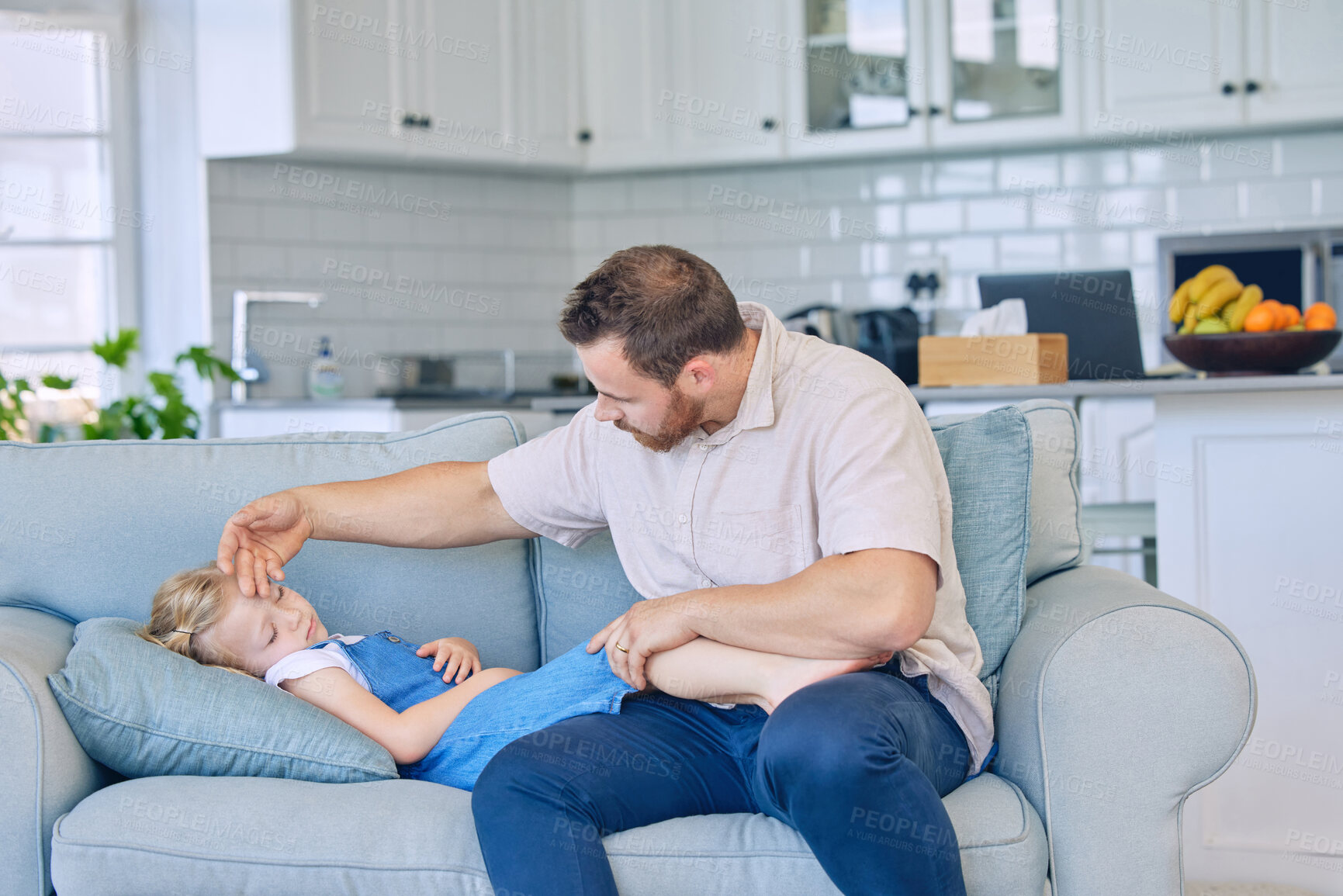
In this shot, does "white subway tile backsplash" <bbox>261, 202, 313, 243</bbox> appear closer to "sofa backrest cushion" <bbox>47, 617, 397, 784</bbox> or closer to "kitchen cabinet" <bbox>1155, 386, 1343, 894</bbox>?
"sofa backrest cushion" <bbox>47, 617, 397, 784</bbox>

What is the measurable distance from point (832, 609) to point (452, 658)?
610 mm

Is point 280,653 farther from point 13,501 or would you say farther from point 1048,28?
point 1048,28

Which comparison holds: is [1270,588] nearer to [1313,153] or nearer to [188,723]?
[188,723]

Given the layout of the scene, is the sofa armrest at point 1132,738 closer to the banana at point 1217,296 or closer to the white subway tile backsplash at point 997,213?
the banana at point 1217,296

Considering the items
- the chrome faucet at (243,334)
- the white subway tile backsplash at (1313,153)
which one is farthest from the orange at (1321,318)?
the chrome faucet at (243,334)

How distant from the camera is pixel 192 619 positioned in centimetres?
161

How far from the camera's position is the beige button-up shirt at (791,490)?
1416mm

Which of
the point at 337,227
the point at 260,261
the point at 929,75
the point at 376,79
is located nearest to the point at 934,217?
the point at 929,75

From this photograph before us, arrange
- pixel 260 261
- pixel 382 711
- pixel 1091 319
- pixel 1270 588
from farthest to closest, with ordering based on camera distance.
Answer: pixel 260 261 < pixel 1091 319 < pixel 1270 588 < pixel 382 711

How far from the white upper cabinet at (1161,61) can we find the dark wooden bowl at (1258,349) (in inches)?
71.3

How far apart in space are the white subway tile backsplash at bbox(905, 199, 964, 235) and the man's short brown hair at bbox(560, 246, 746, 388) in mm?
3040

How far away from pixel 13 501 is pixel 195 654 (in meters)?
0.43

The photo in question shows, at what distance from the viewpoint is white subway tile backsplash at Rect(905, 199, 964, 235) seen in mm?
4320

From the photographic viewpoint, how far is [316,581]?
71.9 inches
